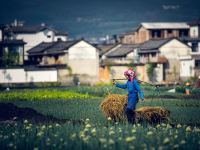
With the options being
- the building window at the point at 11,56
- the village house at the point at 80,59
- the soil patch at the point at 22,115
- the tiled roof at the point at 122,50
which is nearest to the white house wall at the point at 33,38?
the building window at the point at 11,56

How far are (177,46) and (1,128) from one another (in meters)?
53.2

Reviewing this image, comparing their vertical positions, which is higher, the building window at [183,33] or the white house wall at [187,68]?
the building window at [183,33]

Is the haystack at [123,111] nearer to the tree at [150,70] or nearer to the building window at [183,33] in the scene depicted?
the tree at [150,70]

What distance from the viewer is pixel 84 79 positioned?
64.9 m

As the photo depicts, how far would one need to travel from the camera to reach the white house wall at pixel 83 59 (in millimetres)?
65500

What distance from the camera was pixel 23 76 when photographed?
188ft

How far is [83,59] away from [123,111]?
164 feet

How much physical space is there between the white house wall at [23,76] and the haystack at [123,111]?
41549mm

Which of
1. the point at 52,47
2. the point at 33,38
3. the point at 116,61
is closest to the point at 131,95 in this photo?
the point at 52,47

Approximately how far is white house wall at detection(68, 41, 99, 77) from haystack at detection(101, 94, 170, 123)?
48641mm

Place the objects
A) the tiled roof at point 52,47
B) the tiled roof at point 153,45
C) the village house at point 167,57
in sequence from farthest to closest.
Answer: the tiled roof at point 52,47, the tiled roof at point 153,45, the village house at point 167,57

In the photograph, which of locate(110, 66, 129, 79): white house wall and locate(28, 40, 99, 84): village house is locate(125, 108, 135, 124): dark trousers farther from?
locate(110, 66, 129, 79): white house wall

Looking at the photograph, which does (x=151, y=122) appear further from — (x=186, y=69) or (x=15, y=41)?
(x=15, y=41)

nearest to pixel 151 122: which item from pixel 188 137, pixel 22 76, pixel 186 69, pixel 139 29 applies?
pixel 188 137
